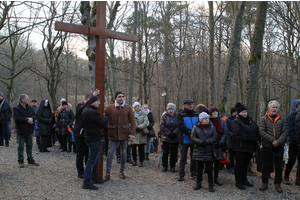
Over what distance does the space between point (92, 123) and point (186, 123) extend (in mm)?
2490

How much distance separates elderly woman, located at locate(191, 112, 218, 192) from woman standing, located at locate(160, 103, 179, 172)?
4.51 ft

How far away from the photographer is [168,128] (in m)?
7.01

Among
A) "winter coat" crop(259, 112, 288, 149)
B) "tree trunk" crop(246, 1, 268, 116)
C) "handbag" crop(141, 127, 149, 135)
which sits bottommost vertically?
"handbag" crop(141, 127, 149, 135)

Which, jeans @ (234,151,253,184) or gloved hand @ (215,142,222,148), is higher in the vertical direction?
gloved hand @ (215,142,222,148)

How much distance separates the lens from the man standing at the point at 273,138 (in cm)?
537

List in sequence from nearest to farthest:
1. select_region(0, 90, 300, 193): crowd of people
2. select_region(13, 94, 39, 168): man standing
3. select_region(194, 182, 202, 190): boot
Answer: select_region(0, 90, 300, 193): crowd of people
select_region(194, 182, 202, 190): boot
select_region(13, 94, 39, 168): man standing

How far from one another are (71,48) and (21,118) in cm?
1572

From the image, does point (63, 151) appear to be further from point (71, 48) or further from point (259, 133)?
point (71, 48)

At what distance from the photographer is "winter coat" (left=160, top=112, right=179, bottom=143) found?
687 cm

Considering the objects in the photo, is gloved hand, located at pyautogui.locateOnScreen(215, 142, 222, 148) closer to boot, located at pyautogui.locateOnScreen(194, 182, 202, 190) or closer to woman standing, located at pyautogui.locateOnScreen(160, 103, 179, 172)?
boot, located at pyautogui.locateOnScreen(194, 182, 202, 190)

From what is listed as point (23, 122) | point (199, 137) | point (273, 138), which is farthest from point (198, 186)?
point (23, 122)

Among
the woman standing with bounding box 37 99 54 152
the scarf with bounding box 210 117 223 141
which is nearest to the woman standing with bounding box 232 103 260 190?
the scarf with bounding box 210 117 223 141

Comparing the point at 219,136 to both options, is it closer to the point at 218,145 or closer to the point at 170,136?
the point at 218,145

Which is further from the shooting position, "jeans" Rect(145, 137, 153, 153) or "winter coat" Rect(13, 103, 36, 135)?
"jeans" Rect(145, 137, 153, 153)
